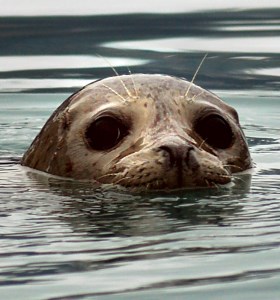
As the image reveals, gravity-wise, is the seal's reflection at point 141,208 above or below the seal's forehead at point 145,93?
below

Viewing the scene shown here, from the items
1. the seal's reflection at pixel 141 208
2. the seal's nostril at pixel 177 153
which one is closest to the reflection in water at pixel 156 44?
the seal's reflection at pixel 141 208

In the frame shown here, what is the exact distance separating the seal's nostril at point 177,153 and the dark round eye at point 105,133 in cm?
68

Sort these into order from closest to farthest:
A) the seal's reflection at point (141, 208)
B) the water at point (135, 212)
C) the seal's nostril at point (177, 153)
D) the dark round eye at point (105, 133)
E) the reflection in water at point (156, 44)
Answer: the water at point (135, 212) < the seal's reflection at point (141, 208) < the seal's nostril at point (177, 153) < the dark round eye at point (105, 133) < the reflection in water at point (156, 44)

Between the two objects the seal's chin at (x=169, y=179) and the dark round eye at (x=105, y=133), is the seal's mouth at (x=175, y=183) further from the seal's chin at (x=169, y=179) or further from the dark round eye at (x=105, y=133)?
the dark round eye at (x=105, y=133)

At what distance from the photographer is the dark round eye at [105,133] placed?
24.0ft

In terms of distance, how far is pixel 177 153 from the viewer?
662cm

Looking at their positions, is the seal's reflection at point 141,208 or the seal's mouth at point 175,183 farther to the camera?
the seal's mouth at point 175,183

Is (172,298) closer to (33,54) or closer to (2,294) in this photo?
(2,294)

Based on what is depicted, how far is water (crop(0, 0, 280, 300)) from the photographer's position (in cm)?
502

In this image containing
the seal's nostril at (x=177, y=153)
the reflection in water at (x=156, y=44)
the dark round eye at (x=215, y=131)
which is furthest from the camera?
the reflection in water at (x=156, y=44)

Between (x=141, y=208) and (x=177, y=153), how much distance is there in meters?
0.36

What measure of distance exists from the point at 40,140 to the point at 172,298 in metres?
3.28

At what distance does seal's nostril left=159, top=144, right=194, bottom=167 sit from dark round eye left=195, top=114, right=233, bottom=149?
0.73 metres

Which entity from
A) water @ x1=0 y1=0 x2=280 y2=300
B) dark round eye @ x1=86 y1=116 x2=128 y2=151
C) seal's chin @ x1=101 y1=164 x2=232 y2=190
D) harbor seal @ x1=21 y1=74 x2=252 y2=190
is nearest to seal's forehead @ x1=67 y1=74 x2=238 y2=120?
harbor seal @ x1=21 y1=74 x2=252 y2=190
